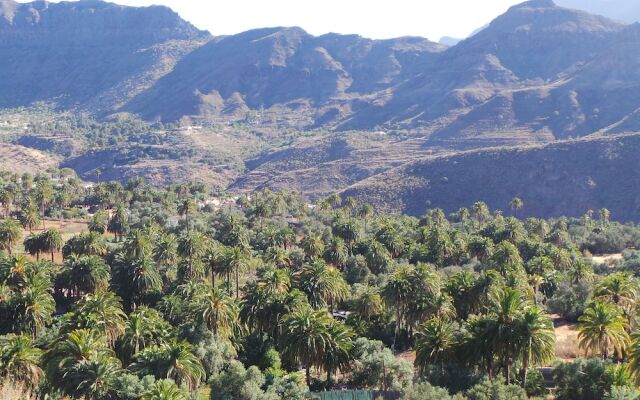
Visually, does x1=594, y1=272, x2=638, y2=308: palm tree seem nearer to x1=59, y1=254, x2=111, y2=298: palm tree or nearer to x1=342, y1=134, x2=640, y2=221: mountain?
x1=59, y1=254, x2=111, y2=298: palm tree

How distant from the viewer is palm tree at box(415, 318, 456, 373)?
40562 mm

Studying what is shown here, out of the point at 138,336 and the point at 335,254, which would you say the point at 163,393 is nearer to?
the point at 138,336

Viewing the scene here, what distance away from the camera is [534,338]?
120 ft

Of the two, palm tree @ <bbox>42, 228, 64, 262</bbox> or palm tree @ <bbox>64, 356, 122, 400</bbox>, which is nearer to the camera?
palm tree @ <bbox>64, 356, 122, 400</bbox>

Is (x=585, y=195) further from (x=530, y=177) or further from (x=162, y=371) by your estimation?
(x=162, y=371)

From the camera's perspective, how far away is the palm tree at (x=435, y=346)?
133ft

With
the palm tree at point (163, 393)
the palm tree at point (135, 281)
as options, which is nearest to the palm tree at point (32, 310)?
the palm tree at point (135, 281)

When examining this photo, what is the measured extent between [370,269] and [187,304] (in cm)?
3473

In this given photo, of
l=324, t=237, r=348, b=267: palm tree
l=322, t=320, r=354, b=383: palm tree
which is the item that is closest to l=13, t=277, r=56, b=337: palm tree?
l=322, t=320, r=354, b=383: palm tree

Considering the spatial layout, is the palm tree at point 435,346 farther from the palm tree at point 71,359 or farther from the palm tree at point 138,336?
the palm tree at point 71,359

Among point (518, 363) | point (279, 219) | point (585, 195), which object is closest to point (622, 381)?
point (518, 363)

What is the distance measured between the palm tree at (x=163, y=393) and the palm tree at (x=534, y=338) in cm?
2209

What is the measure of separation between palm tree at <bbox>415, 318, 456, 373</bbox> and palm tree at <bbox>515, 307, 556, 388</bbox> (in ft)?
18.2

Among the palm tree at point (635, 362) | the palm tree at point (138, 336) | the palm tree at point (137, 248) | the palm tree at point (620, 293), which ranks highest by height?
the palm tree at point (635, 362)
